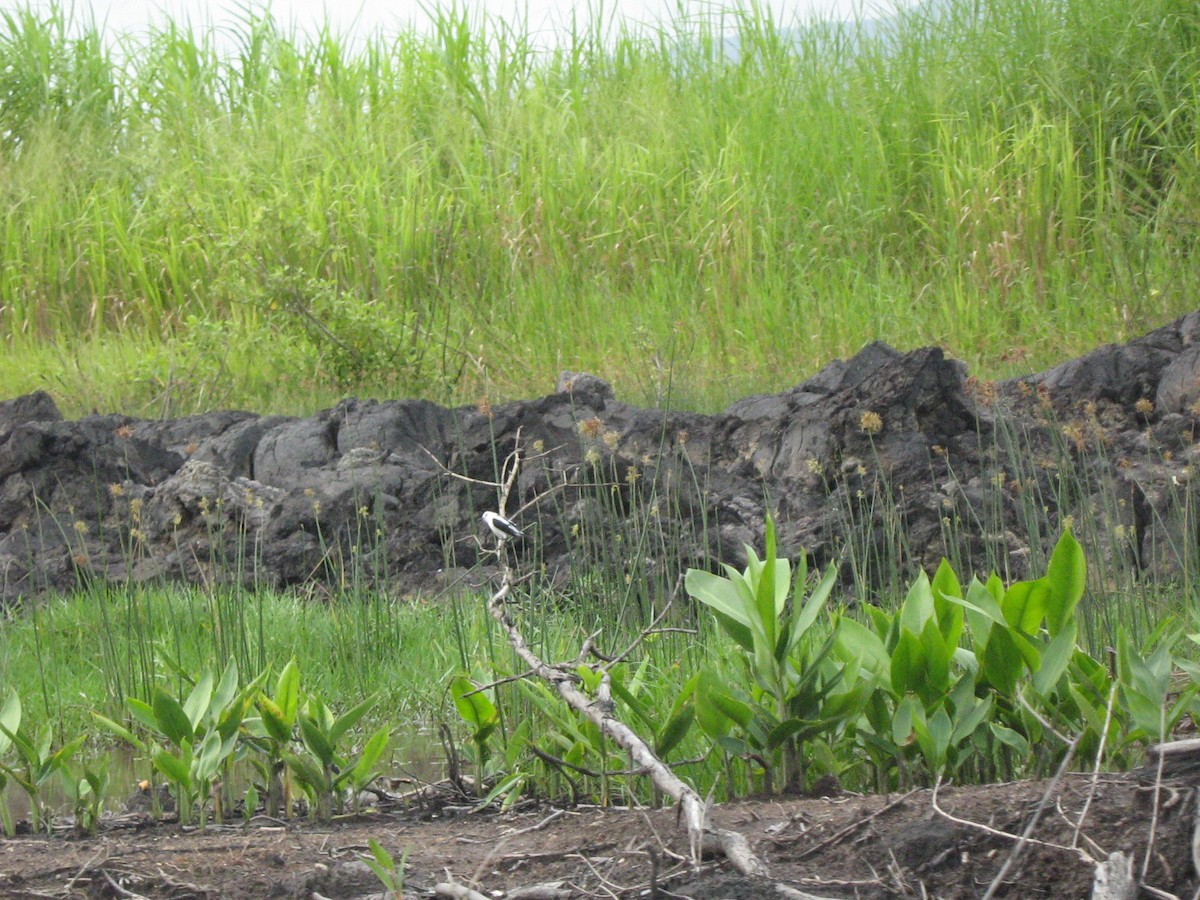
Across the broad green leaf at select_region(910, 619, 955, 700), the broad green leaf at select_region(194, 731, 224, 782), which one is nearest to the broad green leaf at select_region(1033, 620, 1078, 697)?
the broad green leaf at select_region(910, 619, 955, 700)

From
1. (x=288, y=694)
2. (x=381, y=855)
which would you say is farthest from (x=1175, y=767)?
(x=288, y=694)

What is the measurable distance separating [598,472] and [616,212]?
4707 millimetres

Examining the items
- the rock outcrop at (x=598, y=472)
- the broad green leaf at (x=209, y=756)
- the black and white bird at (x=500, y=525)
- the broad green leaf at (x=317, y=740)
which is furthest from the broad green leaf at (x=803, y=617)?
the rock outcrop at (x=598, y=472)

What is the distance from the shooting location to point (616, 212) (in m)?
8.67

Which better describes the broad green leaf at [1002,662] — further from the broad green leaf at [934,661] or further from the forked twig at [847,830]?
the forked twig at [847,830]

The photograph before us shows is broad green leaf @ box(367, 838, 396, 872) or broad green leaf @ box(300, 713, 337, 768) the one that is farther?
broad green leaf @ box(300, 713, 337, 768)

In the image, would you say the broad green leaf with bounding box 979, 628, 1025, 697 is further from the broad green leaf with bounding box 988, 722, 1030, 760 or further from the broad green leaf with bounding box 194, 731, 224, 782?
the broad green leaf with bounding box 194, 731, 224, 782

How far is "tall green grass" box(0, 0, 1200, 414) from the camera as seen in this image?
7102 mm

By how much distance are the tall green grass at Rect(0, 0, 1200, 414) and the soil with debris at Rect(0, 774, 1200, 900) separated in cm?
395

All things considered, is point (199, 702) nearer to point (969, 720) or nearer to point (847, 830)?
point (847, 830)

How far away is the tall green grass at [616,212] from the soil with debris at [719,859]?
13.0ft

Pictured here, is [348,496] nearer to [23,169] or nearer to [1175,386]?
[1175,386]

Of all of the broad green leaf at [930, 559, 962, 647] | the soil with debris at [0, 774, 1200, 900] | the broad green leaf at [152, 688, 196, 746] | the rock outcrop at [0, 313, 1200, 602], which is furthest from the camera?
the rock outcrop at [0, 313, 1200, 602]

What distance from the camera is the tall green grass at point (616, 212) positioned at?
7102mm
